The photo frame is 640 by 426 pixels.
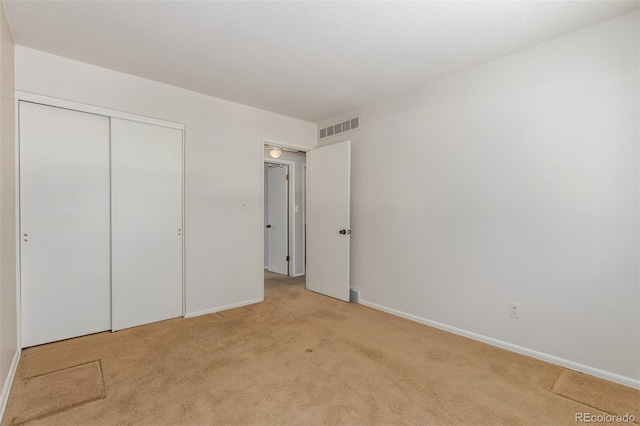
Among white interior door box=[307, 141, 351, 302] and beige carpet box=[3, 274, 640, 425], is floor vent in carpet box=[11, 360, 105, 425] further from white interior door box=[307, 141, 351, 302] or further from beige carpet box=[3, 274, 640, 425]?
white interior door box=[307, 141, 351, 302]

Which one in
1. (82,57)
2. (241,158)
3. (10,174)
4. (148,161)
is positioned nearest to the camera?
(10,174)

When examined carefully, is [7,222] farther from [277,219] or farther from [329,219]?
[277,219]

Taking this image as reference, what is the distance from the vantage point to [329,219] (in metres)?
4.14

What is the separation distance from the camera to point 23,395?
190 centimetres

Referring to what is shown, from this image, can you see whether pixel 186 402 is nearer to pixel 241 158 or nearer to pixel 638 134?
pixel 241 158

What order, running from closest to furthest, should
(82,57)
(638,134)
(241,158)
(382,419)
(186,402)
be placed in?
(382,419) → (186,402) → (638,134) → (82,57) → (241,158)

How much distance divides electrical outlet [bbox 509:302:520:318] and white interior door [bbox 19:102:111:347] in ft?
11.9

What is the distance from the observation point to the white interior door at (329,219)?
3915 millimetres

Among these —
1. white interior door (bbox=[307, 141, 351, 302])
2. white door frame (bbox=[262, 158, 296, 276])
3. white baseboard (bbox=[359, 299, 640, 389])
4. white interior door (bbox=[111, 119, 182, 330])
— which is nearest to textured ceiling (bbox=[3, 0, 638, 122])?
white interior door (bbox=[111, 119, 182, 330])

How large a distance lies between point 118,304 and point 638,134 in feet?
14.3

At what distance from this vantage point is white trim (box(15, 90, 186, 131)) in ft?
8.21

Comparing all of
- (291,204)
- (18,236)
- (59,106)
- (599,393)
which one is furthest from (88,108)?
(599,393)

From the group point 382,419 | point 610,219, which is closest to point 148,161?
point 382,419

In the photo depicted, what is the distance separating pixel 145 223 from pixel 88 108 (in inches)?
45.4
